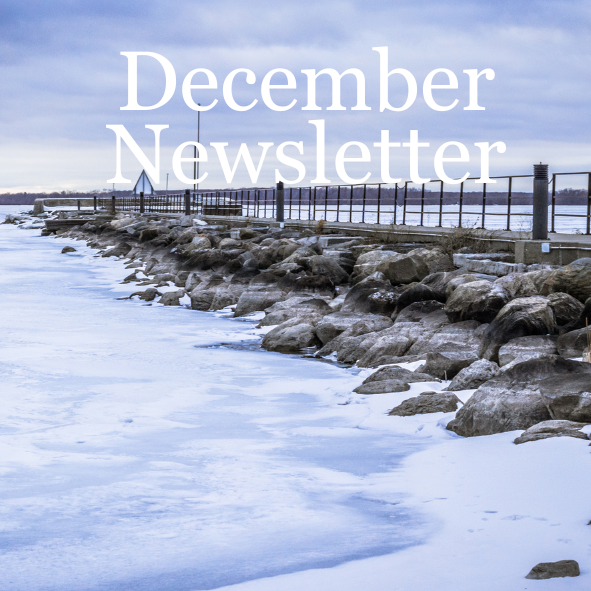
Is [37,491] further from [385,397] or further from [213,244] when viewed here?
[213,244]

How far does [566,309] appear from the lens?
31.3 feet

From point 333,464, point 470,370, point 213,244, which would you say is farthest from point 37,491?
point 213,244

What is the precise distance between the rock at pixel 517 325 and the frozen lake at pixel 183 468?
156cm

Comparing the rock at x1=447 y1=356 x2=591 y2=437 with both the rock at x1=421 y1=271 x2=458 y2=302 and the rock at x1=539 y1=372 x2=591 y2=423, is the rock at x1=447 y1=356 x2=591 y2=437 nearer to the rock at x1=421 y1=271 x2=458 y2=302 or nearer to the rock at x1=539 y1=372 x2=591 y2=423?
the rock at x1=539 y1=372 x2=591 y2=423

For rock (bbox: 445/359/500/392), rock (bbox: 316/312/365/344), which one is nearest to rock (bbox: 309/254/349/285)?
rock (bbox: 316/312/365/344)

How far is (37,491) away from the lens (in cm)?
529

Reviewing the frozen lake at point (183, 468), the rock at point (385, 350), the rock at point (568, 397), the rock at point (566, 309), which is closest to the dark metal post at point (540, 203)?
the rock at point (566, 309)

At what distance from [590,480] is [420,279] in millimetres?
8996

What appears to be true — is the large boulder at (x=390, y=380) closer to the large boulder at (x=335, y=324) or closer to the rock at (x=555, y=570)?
the large boulder at (x=335, y=324)

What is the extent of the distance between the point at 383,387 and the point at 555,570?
13.8ft

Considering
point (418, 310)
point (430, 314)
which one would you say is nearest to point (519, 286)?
point (430, 314)

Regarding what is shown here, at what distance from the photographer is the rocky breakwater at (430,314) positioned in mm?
6555

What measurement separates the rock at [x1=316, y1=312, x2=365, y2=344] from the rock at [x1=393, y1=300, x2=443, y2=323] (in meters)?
0.58

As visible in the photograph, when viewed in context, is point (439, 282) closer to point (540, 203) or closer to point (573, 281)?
point (540, 203)
